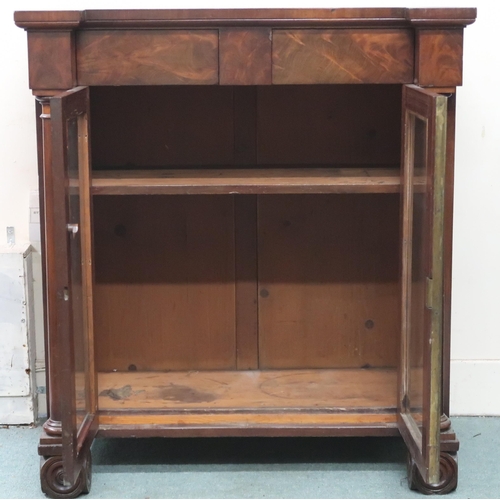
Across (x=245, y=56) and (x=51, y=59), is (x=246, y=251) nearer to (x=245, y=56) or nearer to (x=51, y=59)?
(x=245, y=56)

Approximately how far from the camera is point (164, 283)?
10.0ft

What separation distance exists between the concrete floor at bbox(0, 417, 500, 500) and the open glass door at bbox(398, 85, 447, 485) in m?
0.22

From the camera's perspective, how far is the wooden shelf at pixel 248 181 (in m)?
2.54

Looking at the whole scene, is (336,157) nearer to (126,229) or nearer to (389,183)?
(389,183)

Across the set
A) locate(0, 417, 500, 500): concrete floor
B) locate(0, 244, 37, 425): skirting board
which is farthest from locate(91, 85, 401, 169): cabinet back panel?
locate(0, 417, 500, 500): concrete floor

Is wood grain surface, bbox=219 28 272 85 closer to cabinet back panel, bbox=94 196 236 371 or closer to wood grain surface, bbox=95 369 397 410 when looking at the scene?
cabinet back panel, bbox=94 196 236 371

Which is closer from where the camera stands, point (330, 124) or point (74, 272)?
point (74, 272)

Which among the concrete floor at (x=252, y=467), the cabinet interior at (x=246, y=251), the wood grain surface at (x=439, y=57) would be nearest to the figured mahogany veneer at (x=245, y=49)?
the wood grain surface at (x=439, y=57)

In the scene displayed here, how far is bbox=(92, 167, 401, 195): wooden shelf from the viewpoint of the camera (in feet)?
8.33

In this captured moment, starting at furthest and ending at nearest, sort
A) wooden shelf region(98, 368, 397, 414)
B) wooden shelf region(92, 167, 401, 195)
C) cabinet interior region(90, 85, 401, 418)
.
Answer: cabinet interior region(90, 85, 401, 418) < wooden shelf region(98, 368, 397, 414) < wooden shelf region(92, 167, 401, 195)

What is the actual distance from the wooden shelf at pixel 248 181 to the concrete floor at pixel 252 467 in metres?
0.79

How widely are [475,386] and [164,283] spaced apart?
1063 millimetres

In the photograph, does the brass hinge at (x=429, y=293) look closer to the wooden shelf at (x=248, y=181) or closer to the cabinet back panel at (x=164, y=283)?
the wooden shelf at (x=248, y=181)

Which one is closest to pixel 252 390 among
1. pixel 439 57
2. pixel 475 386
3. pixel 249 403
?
pixel 249 403
